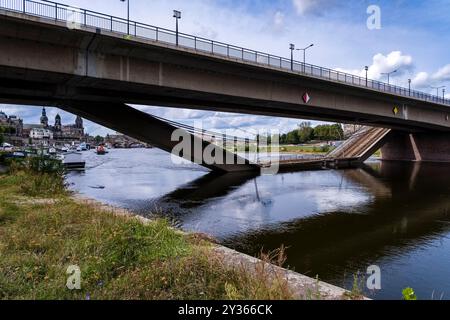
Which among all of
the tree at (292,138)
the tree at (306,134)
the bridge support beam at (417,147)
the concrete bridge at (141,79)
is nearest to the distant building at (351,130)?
the bridge support beam at (417,147)

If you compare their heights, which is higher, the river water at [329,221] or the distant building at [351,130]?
the distant building at [351,130]

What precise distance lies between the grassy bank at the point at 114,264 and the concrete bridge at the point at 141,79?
13.5 metres

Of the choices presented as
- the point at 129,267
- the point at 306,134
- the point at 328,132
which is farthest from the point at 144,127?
the point at 306,134

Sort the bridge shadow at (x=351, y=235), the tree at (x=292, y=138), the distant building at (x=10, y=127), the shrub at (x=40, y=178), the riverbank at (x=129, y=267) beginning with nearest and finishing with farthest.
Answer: the riverbank at (x=129, y=267) < the bridge shadow at (x=351, y=235) < the shrub at (x=40, y=178) < the distant building at (x=10, y=127) < the tree at (x=292, y=138)

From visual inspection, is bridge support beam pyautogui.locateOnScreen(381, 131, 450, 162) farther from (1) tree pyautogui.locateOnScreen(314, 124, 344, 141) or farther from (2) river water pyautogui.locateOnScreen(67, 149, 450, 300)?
(1) tree pyautogui.locateOnScreen(314, 124, 344, 141)

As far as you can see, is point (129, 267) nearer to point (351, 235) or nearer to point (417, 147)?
A: point (351, 235)

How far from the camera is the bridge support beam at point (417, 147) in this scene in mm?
62247

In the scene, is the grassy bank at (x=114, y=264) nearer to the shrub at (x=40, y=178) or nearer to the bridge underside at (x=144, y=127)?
the shrub at (x=40, y=178)

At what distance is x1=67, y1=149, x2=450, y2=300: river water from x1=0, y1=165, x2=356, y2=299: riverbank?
396 cm

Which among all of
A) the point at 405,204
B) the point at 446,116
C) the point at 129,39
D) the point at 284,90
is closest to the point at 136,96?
the point at 129,39

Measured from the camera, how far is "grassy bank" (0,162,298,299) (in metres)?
4.91

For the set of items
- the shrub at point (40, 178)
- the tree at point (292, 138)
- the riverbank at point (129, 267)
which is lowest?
the riverbank at point (129, 267)

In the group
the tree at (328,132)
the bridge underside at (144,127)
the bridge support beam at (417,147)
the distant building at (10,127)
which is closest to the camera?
the bridge underside at (144,127)

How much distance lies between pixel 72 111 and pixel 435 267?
100 ft
